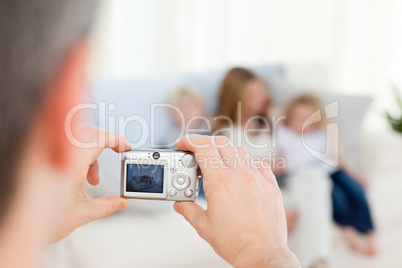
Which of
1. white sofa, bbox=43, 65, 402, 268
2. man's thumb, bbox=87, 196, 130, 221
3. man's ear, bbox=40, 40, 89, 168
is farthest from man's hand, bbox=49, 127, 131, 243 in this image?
white sofa, bbox=43, 65, 402, 268

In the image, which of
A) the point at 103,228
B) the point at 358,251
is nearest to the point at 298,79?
the point at 358,251

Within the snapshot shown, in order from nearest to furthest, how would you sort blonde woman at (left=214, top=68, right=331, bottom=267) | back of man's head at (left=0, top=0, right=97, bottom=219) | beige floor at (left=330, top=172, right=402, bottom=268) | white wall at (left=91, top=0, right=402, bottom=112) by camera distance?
back of man's head at (left=0, top=0, right=97, bottom=219) → blonde woman at (left=214, top=68, right=331, bottom=267) → beige floor at (left=330, top=172, right=402, bottom=268) → white wall at (left=91, top=0, right=402, bottom=112)

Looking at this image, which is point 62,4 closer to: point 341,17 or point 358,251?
point 358,251

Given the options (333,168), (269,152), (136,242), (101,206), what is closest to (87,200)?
(101,206)

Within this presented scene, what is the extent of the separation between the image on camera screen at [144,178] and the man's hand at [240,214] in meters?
0.06

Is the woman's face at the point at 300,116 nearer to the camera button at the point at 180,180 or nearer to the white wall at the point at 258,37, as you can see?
the white wall at the point at 258,37

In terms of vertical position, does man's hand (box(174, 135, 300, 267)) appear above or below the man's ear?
below

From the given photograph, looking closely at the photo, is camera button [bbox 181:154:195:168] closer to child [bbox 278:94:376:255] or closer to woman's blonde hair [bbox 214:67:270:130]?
child [bbox 278:94:376:255]

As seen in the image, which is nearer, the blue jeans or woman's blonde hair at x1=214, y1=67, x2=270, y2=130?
the blue jeans

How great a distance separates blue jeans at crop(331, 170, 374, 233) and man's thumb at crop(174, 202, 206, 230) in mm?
1236

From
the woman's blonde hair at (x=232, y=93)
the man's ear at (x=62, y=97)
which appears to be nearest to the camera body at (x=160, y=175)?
the man's ear at (x=62, y=97)

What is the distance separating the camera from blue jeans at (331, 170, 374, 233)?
1622 millimetres

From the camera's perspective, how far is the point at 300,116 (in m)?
1.83

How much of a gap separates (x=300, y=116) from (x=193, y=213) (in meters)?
1.39
